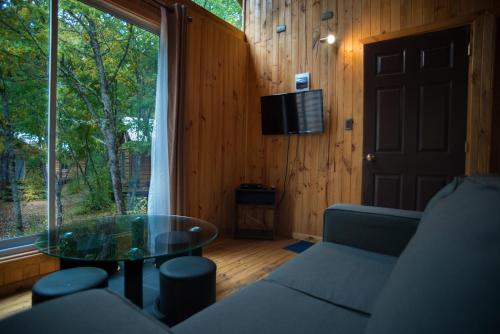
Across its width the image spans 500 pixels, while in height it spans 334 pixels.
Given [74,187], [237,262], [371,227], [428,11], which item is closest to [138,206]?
[74,187]

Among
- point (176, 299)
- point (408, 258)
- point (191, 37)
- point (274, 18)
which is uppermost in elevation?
point (274, 18)

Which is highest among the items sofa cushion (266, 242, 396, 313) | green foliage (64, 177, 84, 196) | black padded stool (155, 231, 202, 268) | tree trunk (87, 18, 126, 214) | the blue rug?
tree trunk (87, 18, 126, 214)

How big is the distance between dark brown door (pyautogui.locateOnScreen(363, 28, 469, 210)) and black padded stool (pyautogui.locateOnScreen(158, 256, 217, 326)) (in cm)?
208

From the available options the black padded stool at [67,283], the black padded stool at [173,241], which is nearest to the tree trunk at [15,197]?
the black padded stool at [67,283]

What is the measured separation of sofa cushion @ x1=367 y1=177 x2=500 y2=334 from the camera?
1.51ft

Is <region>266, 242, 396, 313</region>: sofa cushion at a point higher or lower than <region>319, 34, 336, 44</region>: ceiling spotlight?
lower

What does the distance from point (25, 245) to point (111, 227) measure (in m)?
0.80

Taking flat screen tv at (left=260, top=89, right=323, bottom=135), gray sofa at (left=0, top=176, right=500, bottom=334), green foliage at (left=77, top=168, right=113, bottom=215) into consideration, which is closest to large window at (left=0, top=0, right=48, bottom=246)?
green foliage at (left=77, top=168, right=113, bottom=215)

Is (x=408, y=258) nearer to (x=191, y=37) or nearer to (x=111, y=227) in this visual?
(x=111, y=227)

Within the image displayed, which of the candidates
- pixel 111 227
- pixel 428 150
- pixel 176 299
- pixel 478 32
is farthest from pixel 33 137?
pixel 478 32

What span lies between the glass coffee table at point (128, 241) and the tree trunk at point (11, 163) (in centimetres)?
57

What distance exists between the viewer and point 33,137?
2.31 m

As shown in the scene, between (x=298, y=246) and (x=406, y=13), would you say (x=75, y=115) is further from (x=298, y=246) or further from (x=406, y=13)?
(x=406, y=13)

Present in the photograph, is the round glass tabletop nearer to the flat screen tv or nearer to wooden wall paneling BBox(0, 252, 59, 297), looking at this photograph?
wooden wall paneling BBox(0, 252, 59, 297)
